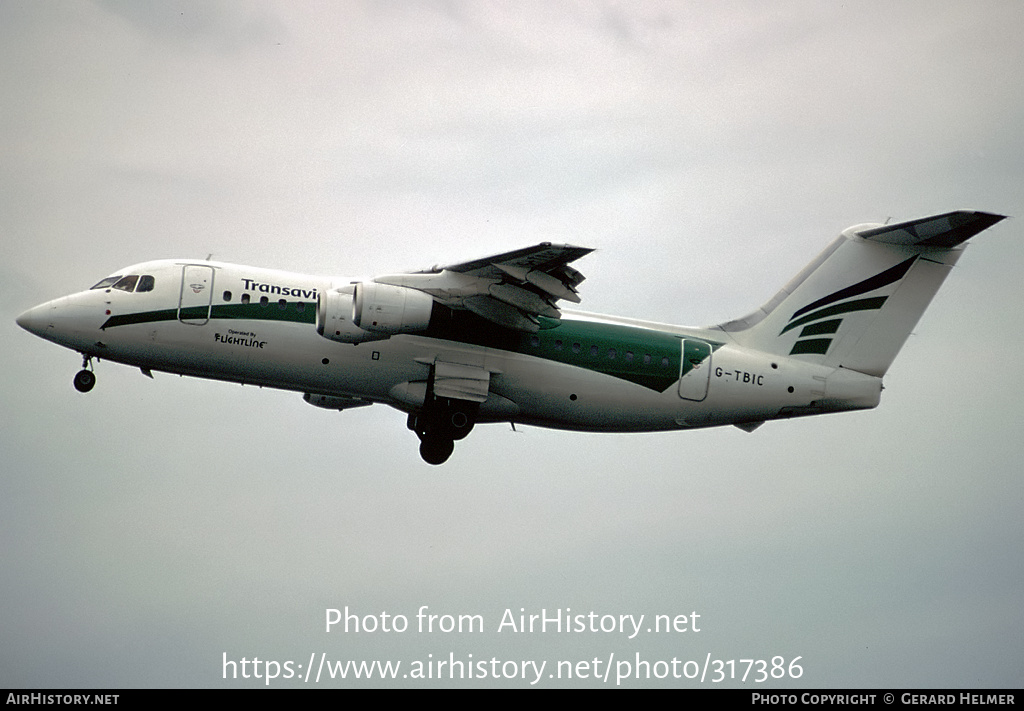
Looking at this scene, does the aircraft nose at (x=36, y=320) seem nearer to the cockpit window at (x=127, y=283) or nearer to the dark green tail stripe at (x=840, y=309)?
the cockpit window at (x=127, y=283)

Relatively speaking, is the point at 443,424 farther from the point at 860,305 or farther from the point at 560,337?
the point at 860,305

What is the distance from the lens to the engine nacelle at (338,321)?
18.1m

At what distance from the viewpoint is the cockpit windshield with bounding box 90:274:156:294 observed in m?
18.8

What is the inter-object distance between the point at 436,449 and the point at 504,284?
290 centimetres

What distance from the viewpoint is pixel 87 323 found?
1867 centimetres

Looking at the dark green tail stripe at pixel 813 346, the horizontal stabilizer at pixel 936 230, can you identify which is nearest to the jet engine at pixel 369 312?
the dark green tail stripe at pixel 813 346

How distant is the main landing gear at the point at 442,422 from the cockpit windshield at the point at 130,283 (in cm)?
422

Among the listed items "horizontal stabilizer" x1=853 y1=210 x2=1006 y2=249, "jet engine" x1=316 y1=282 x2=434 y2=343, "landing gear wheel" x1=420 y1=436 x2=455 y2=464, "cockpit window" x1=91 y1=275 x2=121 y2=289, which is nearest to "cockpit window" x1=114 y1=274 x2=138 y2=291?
"cockpit window" x1=91 y1=275 x2=121 y2=289

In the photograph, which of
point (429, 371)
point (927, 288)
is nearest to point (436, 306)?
point (429, 371)

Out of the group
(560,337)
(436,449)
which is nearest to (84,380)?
(436,449)

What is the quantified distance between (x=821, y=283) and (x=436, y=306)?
625cm

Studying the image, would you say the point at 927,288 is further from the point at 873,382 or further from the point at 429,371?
the point at 429,371

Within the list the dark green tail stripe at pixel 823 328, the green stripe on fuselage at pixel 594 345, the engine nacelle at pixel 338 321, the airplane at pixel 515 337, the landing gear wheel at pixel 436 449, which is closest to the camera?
the engine nacelle at pixel 338 321
